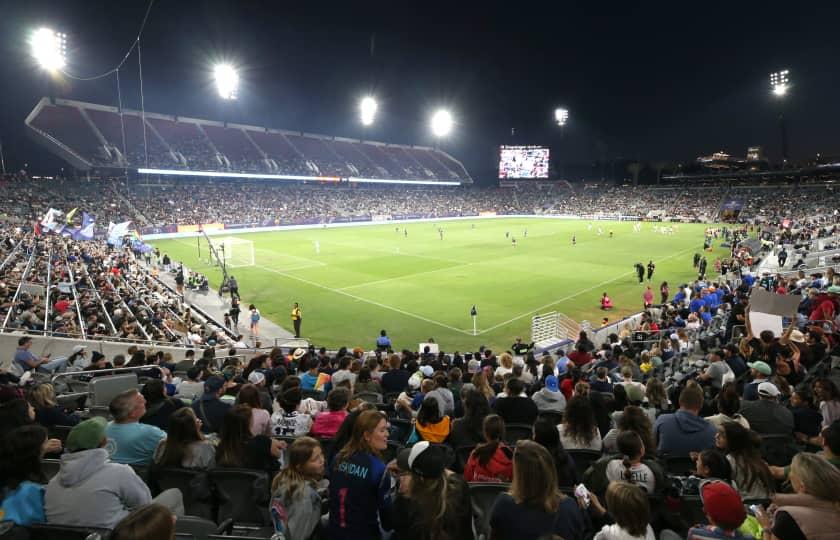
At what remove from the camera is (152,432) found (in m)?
5.22

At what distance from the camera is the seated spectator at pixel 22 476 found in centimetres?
376

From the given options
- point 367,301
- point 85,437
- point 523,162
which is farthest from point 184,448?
point 523,162

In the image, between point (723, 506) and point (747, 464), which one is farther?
point (747, 464)

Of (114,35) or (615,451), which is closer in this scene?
(615,451)

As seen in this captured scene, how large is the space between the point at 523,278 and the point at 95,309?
82.9 ft

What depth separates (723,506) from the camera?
3225 millimetres

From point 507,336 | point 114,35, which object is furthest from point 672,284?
point 114,35

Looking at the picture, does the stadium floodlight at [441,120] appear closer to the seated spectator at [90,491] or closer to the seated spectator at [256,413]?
the seated spectator at [256,413]

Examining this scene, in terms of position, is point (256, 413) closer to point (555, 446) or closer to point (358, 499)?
point (358, 499)

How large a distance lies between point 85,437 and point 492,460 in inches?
147

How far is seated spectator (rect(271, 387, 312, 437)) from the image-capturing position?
238 inches

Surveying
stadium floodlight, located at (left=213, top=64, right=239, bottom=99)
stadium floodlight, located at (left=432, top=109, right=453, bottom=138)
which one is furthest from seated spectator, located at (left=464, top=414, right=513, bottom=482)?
stadium floodlight, located at (left=432, top=109, right=453, bottom=138)

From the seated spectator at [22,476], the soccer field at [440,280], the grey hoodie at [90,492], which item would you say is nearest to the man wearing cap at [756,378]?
the grey hoodie at [90,492]

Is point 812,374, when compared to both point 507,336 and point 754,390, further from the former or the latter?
point 507,336
